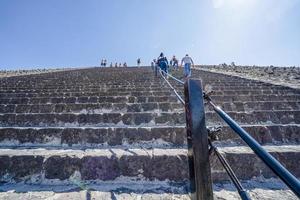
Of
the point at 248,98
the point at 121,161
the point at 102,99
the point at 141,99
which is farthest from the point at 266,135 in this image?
the point at 102,99

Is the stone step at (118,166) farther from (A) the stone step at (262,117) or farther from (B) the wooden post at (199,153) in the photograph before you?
(A) the stone step at (262,117)

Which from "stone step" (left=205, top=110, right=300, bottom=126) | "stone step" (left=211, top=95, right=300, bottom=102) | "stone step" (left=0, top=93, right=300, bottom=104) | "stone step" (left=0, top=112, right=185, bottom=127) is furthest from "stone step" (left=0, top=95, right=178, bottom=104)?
"stone step" (left=205, top=110, right=300, bottom=126)

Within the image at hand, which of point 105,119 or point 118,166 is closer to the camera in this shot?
point 118,166

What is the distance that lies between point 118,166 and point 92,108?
2752mm

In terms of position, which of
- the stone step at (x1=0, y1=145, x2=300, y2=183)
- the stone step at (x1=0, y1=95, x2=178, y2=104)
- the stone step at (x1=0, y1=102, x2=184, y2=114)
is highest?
the stone step at (x1=0, y1=95, x2=178, y2=104)

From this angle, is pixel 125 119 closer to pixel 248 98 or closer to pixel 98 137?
pixel 98 137

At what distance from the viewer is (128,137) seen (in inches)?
140

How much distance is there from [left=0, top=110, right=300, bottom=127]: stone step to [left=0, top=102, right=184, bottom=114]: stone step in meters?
0.63

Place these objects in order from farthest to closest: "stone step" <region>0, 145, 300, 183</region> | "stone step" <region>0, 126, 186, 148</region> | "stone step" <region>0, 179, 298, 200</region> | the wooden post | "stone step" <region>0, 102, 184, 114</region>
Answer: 1. "stone step" <region>0, 102, 184, 114</region>
2. "stone step" <region>0, 126, 186, 148</region>
3. "stone step" <region>0, 145, 300, 183</region>
4. "stone step" <region>0, 179, 298, 200</region>
5. the wooden post

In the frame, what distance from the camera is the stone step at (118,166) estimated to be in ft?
8.79

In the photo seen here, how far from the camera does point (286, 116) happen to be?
460 centimetres

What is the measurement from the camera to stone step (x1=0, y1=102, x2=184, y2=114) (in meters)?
5.18

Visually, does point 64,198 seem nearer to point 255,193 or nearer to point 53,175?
point 53,175

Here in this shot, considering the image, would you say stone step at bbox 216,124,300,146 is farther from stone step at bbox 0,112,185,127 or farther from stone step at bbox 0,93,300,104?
stone step at bbox 0,93,300,104
